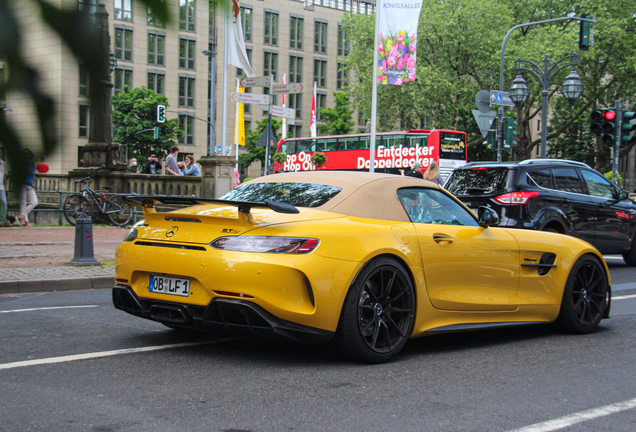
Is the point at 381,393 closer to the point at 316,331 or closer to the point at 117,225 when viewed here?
the point at 316,331

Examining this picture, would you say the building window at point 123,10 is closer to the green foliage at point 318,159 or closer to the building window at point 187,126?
the building window at point 187,126

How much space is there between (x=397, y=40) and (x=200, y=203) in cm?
1302

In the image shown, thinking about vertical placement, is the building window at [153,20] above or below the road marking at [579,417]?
above

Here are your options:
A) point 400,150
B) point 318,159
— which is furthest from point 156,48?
point 318,159

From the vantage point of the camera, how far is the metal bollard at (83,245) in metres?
10.3

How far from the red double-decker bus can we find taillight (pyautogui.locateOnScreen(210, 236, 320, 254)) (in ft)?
98.7

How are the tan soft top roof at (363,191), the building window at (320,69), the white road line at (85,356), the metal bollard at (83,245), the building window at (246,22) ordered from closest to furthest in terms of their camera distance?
the building window at (246,22)
the building window at (320,69)
the white road line at (85,356)
the tan soft top roof at (363,191)
the metal bollard at (83,245)

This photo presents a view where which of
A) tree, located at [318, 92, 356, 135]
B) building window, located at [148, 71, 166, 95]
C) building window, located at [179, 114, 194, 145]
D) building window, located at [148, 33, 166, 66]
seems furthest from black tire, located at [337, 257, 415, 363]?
tree, located at [318, 92, 356, 135]

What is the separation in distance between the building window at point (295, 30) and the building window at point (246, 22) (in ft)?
0.97

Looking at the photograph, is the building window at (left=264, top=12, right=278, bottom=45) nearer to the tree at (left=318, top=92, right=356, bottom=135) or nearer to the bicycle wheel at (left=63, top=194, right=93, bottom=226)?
the bicycle wheel at (left=63, top=194, right=93, bottom=226)

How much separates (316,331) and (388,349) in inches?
25.2

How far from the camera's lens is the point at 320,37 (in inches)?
75.2

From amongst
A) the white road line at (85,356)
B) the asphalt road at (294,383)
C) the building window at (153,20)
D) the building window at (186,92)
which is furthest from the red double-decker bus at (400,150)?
the building window at (153,20)

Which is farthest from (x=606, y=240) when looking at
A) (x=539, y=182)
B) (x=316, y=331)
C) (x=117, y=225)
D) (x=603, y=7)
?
(x=603, y=7)
